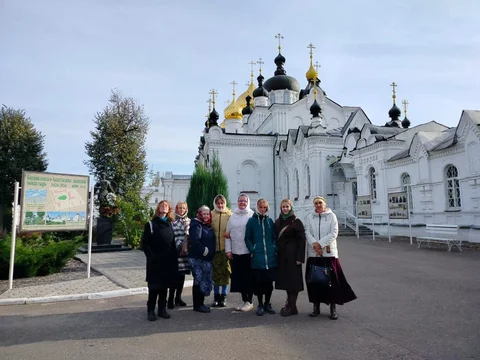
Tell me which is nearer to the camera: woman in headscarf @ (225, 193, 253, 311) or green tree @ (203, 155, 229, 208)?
woman in headscarf @ (225, 193, 253, 311)

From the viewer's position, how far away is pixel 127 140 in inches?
1096

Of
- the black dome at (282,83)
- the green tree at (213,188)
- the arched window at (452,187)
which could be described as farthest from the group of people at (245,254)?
the black dome at (282,83)

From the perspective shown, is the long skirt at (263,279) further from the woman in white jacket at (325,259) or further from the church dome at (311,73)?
the church dome at (311,73)

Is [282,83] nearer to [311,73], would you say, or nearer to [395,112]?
[311,73]

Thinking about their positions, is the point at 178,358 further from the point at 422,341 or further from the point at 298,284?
the point at 422,341

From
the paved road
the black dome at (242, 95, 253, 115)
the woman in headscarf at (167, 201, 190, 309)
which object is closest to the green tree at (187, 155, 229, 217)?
the paved road

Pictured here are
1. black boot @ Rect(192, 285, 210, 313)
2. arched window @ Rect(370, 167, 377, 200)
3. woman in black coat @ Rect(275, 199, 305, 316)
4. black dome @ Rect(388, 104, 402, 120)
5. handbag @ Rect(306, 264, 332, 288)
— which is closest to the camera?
handbag @ Rect(306, 264, 332, 288)

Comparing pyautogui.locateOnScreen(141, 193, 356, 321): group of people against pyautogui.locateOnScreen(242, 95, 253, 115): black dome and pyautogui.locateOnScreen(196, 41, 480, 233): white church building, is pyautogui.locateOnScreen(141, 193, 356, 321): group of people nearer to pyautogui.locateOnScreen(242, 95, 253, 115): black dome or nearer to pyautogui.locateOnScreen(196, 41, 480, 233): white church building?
pyautogui.locateOnScreen(196, 41, 480, 233): white church building

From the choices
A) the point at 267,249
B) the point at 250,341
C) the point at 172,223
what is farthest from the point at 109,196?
the point at 250,341

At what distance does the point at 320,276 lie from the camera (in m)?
5.06

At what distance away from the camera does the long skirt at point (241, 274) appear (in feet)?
18.5

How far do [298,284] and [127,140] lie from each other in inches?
983

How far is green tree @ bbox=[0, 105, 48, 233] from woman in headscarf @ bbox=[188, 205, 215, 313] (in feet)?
90.9

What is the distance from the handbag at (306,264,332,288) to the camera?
504 cm
